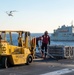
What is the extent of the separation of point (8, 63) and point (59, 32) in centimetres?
12131

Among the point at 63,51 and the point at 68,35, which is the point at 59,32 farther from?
the point at 63,51

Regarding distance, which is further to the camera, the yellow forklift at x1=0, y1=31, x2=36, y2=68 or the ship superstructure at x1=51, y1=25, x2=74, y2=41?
the ship superstructure at x1=51, y1=25, x2=74, y2=41

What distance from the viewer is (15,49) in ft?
70.0

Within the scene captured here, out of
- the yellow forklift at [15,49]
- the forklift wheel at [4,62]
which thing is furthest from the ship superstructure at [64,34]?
the forklift wheel at [4,62]

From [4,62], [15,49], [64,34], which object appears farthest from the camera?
[64,34]

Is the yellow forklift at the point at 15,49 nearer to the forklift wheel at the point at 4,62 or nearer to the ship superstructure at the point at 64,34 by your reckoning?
the forklift wheel at the point at 4,62

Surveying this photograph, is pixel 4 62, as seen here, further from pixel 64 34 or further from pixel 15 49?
pixel 64 34

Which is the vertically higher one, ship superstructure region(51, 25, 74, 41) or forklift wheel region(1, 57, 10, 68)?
ship superstructure region(51, 25, 74, 41)

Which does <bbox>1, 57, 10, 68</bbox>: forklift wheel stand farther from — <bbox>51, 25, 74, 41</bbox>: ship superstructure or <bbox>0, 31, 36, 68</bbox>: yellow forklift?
<bbox>51, 25, 74, 41</bbox>: ship superstructure

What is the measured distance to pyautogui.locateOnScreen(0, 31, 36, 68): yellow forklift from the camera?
20219 mm

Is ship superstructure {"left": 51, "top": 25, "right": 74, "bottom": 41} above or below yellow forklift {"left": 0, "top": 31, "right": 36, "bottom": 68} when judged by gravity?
above

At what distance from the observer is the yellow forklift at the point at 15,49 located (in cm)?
2022

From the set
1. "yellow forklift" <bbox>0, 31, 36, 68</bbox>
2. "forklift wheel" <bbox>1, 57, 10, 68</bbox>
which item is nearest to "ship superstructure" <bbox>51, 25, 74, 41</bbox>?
"yellow forklift" <bbox>0, 31, 36, 68</bbox>

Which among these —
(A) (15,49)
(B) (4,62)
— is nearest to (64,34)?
(A) (15,49)
